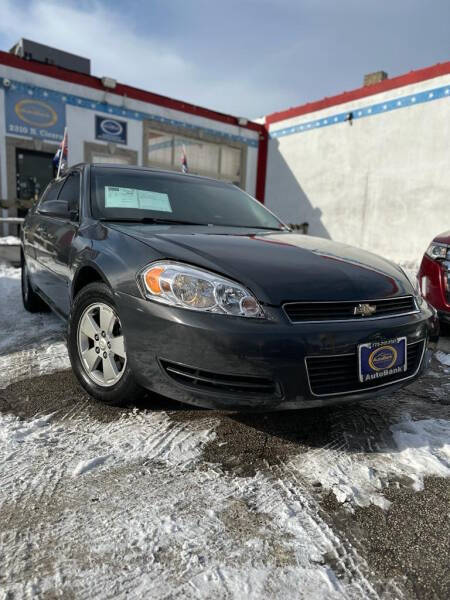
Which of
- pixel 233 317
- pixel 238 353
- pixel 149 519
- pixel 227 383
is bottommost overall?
pixel 149 519

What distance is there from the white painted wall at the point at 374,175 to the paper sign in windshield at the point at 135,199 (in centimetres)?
1112

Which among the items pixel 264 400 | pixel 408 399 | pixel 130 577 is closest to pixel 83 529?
pixel 130 577

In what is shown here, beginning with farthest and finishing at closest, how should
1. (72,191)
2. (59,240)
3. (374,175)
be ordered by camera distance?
(374,175) → (72,191) → (59,240)

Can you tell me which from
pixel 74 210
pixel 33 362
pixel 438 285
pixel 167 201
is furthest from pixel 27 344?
pixel 438 285

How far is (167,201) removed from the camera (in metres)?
3.01

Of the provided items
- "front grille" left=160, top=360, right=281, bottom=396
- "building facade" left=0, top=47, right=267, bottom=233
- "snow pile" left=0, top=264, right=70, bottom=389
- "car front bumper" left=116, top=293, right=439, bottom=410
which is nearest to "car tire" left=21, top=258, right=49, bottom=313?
"snow pile" left=0, top=264, right=70, bottom=389

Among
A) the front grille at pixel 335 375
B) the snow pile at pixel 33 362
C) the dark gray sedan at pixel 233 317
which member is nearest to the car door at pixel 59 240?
the dark gray sedan at pixel 233 317

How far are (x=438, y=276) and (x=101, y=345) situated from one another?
306cm

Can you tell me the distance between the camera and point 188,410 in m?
2.35

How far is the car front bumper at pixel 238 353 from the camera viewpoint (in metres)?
1.79

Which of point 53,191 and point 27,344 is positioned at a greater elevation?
point 53,191

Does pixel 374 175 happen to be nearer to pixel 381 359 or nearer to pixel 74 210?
pixel 74 210

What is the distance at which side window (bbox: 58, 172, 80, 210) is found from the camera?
118 inches

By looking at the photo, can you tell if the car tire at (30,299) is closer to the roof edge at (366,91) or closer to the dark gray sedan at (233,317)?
the dark gray sedan at (233,317)
